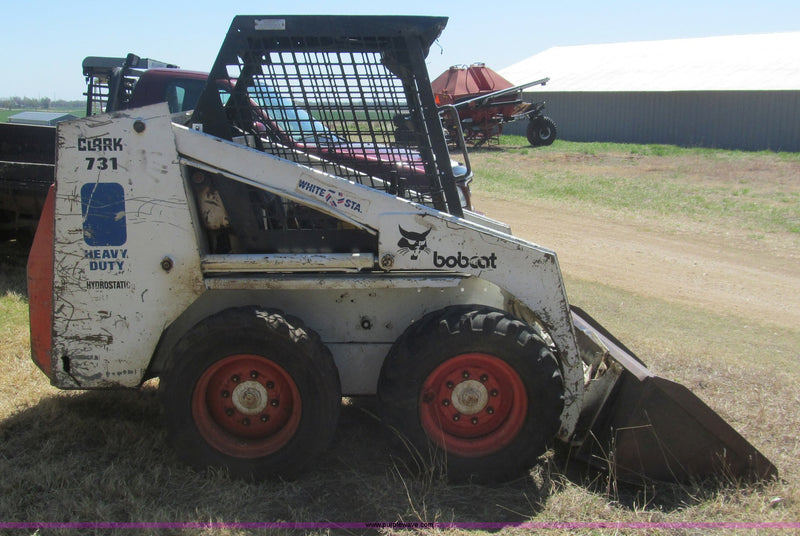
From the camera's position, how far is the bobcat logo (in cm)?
393

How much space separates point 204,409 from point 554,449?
6.51 feet

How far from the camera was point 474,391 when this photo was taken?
400 cm

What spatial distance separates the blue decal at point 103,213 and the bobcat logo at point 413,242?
4.55ft

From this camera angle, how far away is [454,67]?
1043 inches

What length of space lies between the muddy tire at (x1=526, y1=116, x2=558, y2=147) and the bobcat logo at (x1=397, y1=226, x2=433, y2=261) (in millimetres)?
24847

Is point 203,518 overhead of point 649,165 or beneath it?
beneath

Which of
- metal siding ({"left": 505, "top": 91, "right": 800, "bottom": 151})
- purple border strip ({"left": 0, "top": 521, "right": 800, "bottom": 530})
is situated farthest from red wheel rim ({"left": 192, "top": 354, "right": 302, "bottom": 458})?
metal siding ({"left": 505, "top": 91, "right": 800, "bottom": 151})

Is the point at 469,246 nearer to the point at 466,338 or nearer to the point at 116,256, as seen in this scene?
the point at 466,338

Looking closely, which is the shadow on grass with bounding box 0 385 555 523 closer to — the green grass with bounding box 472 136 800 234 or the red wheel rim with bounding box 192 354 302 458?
the red wheel rim with bounding box 192 354 302 458

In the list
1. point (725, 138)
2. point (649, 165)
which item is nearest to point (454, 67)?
point (649, 165)

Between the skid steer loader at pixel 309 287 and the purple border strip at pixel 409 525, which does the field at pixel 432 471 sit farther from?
the skid steer loader at pixel 309 287

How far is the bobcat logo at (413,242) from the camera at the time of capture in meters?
3.93

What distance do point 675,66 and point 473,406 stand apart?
36.3 meters

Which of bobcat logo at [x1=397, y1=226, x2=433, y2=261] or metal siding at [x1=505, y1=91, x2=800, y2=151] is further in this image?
metal siding at [x1=505, y1=91, x2=800, y2=151]
